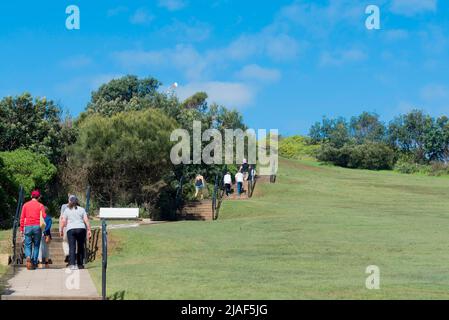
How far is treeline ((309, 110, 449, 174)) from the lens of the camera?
7050 cm

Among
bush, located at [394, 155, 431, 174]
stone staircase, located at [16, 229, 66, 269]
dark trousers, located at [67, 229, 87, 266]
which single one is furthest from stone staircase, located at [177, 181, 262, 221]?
bush, located at [394, 155, 431, 174]

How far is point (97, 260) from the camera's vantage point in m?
19.5

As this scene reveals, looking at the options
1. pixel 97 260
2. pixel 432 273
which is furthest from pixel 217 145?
pixel 432 273

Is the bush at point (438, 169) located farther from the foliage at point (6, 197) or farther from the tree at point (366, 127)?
the foliage at point (6, 197)

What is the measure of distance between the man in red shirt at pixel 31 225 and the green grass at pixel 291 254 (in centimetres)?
148

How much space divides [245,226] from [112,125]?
40.6ft

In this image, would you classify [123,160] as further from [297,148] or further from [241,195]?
[297,148]

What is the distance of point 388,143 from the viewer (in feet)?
275

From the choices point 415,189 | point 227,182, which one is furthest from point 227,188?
point 415,189

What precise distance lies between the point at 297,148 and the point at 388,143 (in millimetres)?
10908

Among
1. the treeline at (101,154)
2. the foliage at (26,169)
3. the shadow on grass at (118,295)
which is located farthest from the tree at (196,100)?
the shadow on grass at (118,295)

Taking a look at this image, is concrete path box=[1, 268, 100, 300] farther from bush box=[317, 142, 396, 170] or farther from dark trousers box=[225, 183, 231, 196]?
bush box=[317, 142, 396, 170]

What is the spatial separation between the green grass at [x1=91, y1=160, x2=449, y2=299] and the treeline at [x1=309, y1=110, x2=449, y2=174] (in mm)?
32034
